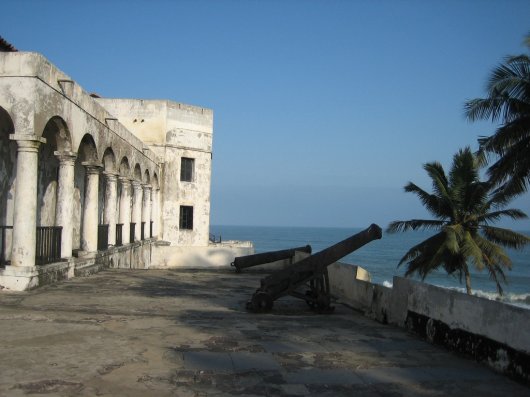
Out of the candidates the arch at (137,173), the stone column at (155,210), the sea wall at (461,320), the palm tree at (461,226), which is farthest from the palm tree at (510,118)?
the stone column at (155,210)

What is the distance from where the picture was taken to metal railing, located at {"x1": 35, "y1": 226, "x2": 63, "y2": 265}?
1115 cm

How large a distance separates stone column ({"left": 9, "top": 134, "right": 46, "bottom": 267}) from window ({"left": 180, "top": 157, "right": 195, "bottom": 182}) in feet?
61.3

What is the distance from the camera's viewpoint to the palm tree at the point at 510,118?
48.8ft

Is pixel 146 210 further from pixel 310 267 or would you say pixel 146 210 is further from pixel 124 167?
pixel 310 267

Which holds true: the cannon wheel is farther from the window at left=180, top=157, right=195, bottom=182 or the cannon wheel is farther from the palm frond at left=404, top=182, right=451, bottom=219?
the window at left=180, top=157, right=195, bottom=182

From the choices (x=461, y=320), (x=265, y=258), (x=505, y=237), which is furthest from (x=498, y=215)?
(x=461, y=320)

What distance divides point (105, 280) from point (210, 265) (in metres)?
7.80

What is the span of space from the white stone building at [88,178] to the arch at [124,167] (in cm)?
4

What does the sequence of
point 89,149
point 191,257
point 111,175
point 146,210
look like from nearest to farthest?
point 89,149 < point 111,175 < point 191,257 < point 146,210

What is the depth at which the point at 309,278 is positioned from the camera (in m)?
9.26

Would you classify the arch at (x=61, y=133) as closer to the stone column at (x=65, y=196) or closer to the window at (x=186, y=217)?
the stone column at (x=65, y=196)

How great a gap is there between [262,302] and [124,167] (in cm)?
1121

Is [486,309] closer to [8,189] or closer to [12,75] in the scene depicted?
[12,75]

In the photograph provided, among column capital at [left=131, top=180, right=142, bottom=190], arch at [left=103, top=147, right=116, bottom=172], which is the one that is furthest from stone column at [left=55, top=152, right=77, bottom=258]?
column capital at [left=131, top=180, right=142, bottom=190]
